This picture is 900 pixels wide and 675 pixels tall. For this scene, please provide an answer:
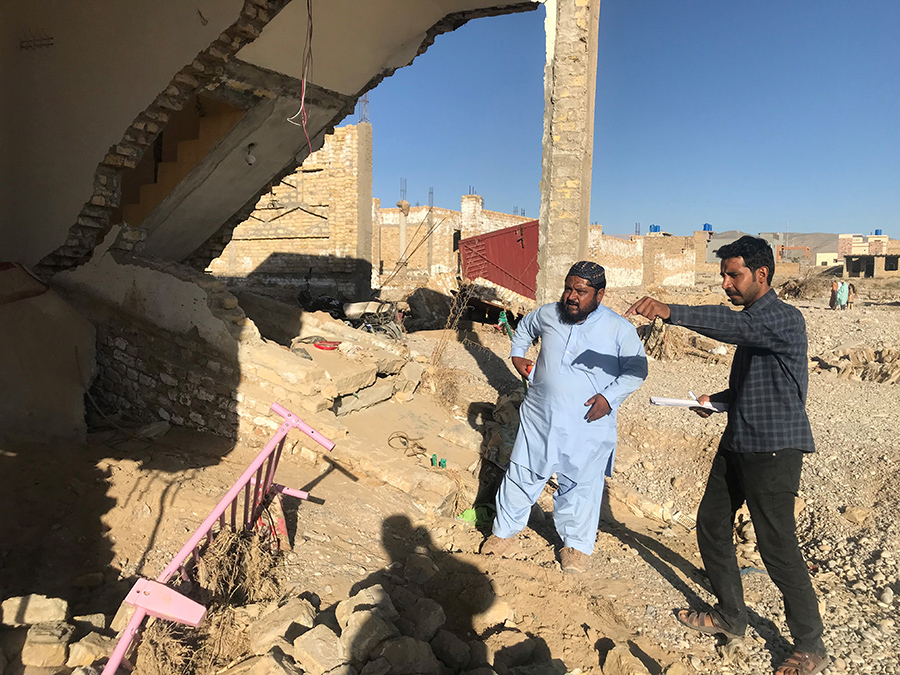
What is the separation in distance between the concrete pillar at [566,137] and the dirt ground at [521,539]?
2.55 metres

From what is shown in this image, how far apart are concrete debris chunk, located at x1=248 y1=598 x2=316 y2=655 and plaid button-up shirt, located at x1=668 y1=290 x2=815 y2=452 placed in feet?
6.63

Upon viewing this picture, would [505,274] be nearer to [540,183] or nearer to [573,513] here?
[540,183]

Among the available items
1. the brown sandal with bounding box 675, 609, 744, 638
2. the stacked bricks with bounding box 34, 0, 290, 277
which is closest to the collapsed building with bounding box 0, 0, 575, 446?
the stacked bricks with bounding box 34, 0, 290, 277

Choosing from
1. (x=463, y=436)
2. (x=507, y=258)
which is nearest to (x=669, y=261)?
(x=507, y=258)

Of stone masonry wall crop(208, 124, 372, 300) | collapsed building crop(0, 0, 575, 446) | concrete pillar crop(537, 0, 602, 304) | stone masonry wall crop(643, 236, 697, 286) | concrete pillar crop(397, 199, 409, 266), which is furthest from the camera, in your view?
stone masonry wall crop(643, 236, 697, 286)

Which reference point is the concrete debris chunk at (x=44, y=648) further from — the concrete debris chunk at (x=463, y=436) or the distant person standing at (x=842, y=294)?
the distant person standing at (x=842, y=294)

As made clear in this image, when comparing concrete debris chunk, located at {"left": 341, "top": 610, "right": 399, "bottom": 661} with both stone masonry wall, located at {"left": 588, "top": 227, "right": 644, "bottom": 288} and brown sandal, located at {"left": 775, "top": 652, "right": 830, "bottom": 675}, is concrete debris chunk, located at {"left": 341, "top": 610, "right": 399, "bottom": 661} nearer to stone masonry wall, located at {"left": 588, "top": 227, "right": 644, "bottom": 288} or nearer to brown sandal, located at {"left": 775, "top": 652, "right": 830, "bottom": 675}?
brown sandal, located at {"left": 775, "top": 652, "right": 830, "bottom": 675}

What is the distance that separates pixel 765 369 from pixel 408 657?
197 cm

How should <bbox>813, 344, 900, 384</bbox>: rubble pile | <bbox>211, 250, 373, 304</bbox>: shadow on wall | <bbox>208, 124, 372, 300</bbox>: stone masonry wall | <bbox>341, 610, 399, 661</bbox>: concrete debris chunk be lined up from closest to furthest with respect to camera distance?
<bbox>341, 610, 399, 661</bbox>: concrete debris chunk → <bbox>813, 344, 900, 384</bbox>: rubble pile → <bbox>208, 124, 372, 300</bbox>: stone masonry wall → <bbox>211, 250, 373, 304</bbox>: shadow on wall

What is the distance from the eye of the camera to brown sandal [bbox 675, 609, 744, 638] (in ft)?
8.92

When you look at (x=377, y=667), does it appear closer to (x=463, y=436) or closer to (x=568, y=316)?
(x=568, y=316)

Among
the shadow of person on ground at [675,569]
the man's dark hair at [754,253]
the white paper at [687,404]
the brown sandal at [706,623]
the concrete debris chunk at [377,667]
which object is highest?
the man's dark hair at [754,253]

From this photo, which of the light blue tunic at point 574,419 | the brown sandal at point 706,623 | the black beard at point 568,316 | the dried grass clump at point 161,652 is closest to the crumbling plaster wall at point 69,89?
the black beard at point 568,316

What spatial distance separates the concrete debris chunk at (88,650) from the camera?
208 cm
